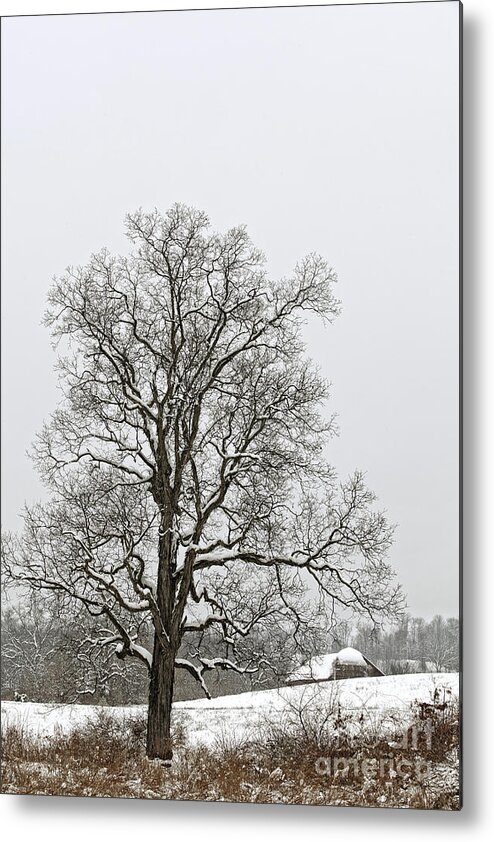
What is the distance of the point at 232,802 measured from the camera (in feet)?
13.7

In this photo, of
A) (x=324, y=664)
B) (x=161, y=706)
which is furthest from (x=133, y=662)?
(x=324, y=664)

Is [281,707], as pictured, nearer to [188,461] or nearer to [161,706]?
[161,706]

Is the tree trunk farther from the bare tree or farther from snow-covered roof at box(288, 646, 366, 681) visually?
snow-covered roof at box(288, 646, 366, 681)

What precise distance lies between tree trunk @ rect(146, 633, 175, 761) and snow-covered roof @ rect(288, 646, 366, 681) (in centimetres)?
44

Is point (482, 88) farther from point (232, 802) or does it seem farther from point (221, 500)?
point (232, 802)

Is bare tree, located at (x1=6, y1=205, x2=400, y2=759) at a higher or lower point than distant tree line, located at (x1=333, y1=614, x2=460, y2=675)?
higher

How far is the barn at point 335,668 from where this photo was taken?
4.11 meters

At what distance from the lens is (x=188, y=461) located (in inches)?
169

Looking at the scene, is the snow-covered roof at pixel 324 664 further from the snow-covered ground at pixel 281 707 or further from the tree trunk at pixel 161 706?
the tree trunk at pixel 161 706

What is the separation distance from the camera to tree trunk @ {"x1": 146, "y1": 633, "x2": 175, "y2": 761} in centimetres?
421

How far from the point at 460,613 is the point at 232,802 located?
1.06 meters

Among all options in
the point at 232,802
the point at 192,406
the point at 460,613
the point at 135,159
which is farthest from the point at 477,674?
the point at 135,159

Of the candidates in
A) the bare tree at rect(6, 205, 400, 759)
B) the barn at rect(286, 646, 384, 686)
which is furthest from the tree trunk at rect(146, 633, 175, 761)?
the barn at rect(286, 646, 384, 686)

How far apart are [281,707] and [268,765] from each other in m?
0.21
